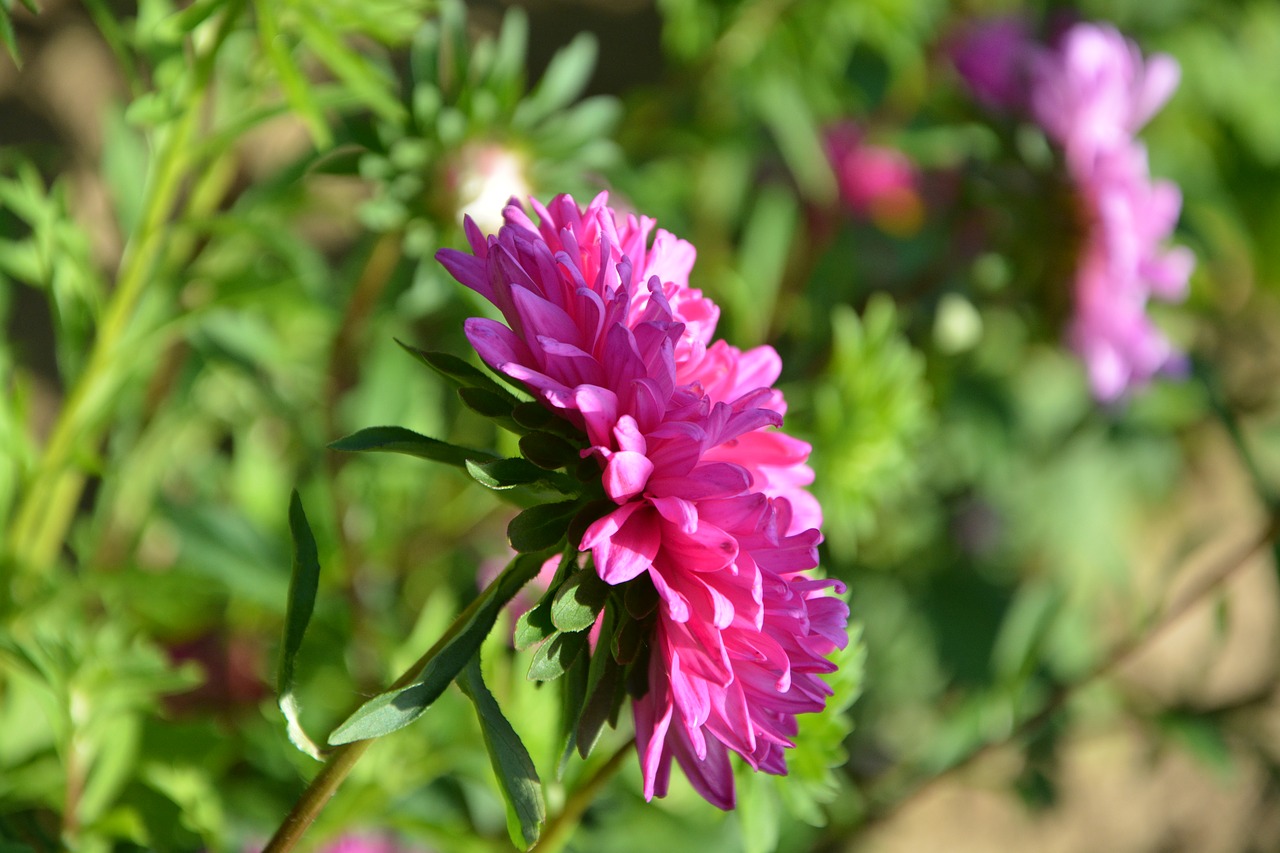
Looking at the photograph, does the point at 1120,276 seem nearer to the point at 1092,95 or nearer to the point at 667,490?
the point at 1092,95

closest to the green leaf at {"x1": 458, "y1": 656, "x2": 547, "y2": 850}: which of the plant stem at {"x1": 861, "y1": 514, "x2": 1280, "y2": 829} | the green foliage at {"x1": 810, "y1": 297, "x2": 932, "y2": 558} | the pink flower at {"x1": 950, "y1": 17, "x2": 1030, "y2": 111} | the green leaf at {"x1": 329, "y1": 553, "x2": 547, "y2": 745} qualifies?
the green leaf at {"x1": 329, "y1": 553, "x2": 547, "y2": 745}

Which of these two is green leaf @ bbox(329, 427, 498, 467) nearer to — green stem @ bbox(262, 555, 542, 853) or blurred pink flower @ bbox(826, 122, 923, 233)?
green stem @ bbox(262, 555, 542, 853)

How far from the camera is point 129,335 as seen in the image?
60cm

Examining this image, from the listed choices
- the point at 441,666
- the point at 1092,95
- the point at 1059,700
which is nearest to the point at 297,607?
the point at 441,666

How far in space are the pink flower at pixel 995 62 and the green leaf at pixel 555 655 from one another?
0.78 metres

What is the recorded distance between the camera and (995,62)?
1020 millimetres

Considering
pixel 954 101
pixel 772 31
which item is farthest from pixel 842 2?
pixel 954 101

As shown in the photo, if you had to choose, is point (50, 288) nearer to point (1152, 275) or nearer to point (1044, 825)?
point (1152, 275)

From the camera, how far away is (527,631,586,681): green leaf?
35 cm

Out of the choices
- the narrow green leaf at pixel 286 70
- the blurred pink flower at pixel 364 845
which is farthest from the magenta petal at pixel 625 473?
the blurred pink flower at pixel 364 845

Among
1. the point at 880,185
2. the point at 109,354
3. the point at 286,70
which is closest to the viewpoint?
the point at 286,70

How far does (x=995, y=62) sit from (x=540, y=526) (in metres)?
0.85

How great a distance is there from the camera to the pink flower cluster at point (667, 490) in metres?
0.34

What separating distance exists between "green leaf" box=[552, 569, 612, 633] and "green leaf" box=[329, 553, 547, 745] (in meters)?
0.02
